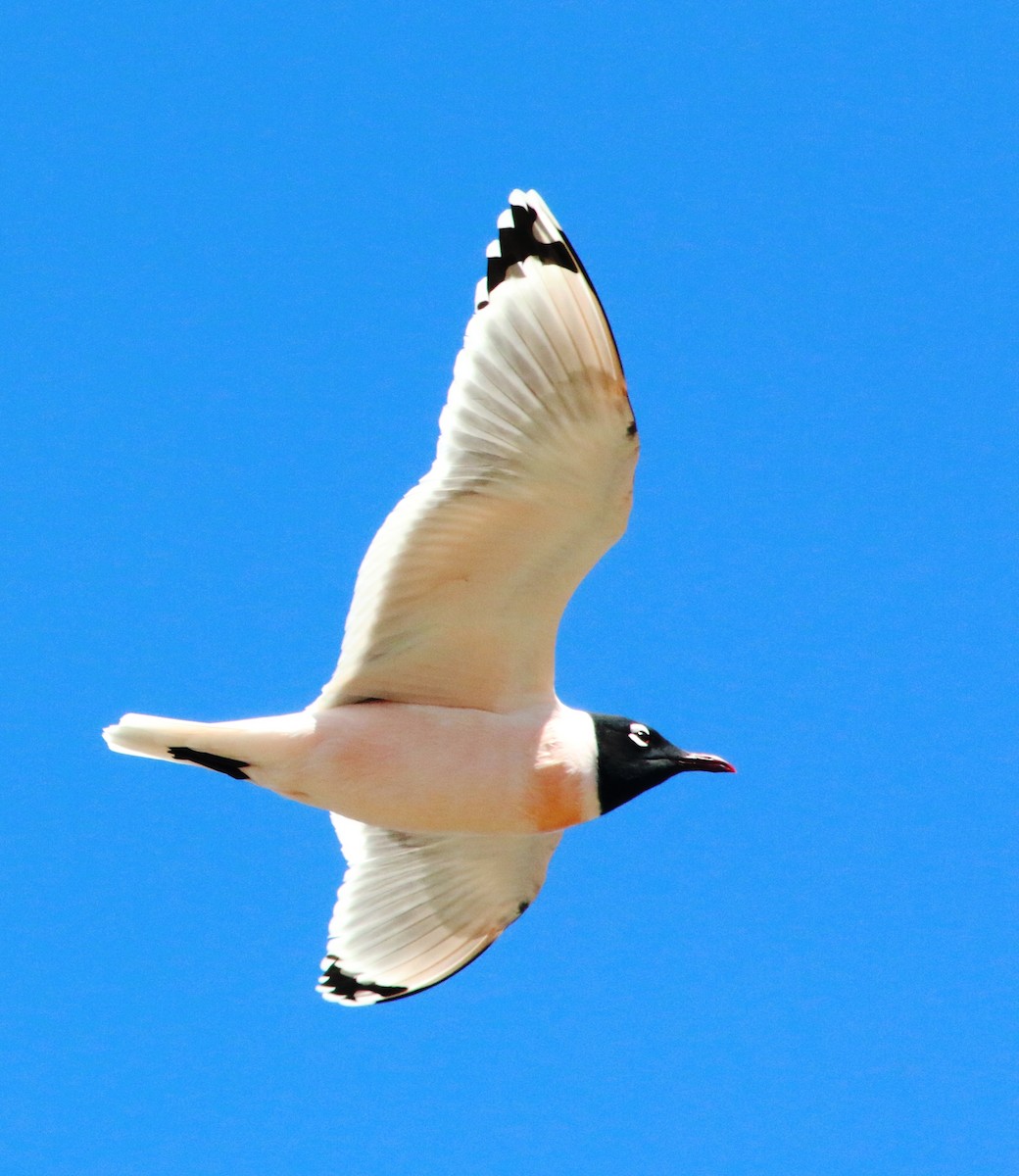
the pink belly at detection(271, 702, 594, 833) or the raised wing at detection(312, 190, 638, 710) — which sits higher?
the raised wing at detection(312, 190, 638, 710)

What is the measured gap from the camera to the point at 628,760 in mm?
7855

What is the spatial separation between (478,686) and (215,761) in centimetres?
112

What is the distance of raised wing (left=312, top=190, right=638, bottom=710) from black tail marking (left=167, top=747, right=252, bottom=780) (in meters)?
0.67

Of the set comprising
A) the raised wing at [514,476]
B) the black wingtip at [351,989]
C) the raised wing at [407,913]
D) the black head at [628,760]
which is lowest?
the black wingtip at [351,989]

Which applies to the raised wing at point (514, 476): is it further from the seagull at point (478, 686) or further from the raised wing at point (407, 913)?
the raised wing at point (407, 913)

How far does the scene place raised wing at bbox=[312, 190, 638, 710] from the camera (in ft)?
22.6

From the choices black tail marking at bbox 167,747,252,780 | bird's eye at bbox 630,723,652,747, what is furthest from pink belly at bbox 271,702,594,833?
bird's eye at bbox 630,723,652,747

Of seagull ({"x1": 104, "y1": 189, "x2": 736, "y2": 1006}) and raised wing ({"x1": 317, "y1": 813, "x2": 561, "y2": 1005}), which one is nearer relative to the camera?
seagull ({"x1": 104, "y1": 189, "x2": 736, "y2": 1006})

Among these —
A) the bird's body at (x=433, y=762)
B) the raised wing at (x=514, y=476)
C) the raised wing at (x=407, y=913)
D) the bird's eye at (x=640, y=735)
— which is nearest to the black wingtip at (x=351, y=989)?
the raised wing at (x=407, y=913)

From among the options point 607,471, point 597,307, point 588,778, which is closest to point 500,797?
point 588,778

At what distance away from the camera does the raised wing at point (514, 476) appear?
6898 millimetres

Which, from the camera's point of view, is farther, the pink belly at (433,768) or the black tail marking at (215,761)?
the pink belly at (433,768)

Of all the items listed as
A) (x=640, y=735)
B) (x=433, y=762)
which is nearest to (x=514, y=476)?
(x=433, y=762)

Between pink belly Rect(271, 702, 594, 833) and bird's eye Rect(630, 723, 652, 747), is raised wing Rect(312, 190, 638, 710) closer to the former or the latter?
pink belly Rect(271, 702, 594, 833)
